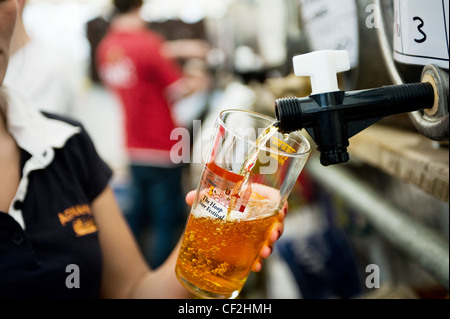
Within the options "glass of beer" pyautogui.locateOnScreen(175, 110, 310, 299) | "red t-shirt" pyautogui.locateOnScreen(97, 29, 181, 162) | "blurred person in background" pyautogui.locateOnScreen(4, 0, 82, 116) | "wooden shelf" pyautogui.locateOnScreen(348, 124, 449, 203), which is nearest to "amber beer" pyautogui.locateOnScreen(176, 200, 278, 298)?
"glass of beer" pyautogui.locateOnScreen(175, 110, 310, 299)

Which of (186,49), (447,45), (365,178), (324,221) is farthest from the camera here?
(186,49)

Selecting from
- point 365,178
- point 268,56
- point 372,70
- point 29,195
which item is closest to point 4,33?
point 29,195

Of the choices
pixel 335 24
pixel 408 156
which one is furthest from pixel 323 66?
pixel 335 24

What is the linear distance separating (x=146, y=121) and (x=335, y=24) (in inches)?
78.9

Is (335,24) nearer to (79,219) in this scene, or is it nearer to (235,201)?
(235,201)

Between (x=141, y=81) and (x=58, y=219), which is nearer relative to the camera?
(x=58, y=219)

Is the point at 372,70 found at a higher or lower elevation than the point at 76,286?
higher

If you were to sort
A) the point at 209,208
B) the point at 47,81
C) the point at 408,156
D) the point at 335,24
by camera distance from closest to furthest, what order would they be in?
the point at 209,208 < the point at 408,156 < the point at 335,24 < the point at 47,81

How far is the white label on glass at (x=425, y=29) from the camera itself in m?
0.60

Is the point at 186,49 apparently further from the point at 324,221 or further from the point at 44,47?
the point at 324,221

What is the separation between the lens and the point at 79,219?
0.93 meters

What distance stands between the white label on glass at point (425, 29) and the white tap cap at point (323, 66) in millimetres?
164
